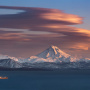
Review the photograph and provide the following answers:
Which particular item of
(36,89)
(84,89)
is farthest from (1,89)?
(84,89)

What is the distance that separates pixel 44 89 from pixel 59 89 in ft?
22.5

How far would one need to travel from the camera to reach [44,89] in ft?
464

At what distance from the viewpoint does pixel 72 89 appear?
143750 mm

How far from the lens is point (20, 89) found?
142 meters

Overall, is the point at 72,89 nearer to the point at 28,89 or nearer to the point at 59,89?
the point at 59,89

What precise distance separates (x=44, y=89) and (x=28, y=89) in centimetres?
704

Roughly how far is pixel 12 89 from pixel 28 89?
292 inches

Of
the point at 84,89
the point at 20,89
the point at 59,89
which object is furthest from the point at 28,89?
the point at 84,89

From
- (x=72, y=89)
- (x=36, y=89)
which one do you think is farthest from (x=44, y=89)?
(x=72, y=89)

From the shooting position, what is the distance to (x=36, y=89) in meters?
143

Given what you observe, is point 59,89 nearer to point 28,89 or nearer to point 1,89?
point 28,89

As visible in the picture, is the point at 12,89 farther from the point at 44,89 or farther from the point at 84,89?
the point at 84,89

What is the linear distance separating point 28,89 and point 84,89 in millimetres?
25168

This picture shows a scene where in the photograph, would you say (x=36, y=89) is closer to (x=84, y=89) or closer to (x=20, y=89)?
(x=20, y=89)
